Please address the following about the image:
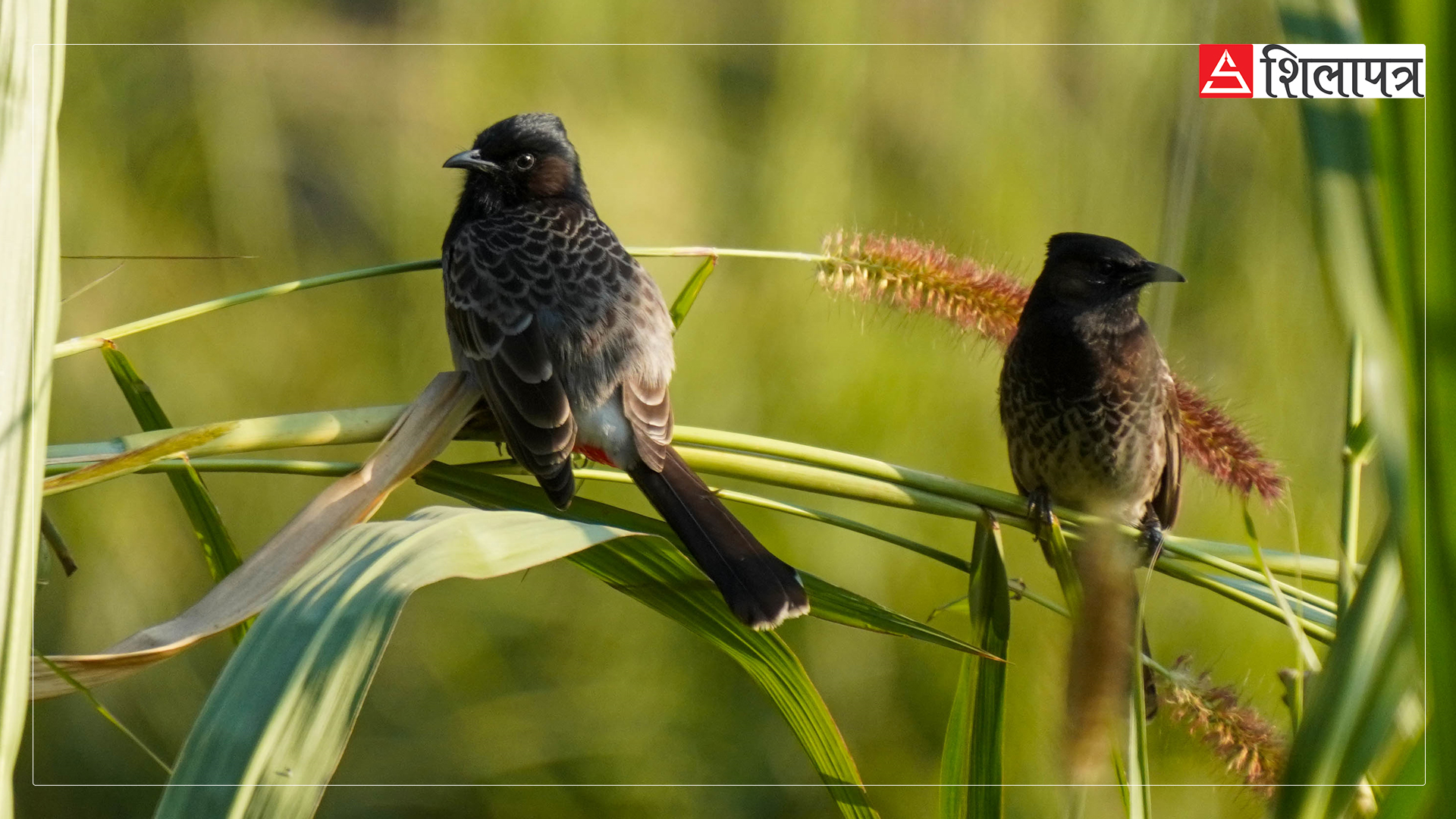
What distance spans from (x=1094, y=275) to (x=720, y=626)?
1.19 meters

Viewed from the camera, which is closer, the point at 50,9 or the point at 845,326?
the point at 50,9

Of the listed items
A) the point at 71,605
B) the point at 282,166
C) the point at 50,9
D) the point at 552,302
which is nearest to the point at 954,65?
the point at 552,302

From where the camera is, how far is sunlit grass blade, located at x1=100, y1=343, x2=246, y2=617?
1.15 metres

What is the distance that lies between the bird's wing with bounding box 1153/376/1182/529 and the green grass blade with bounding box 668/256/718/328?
38.0 inches

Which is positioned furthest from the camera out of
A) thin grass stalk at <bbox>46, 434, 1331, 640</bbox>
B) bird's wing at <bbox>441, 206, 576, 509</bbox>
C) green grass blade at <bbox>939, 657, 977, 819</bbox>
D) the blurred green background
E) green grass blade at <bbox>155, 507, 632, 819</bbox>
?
the blurred green background

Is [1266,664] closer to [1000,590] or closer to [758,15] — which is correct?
[1000,590]

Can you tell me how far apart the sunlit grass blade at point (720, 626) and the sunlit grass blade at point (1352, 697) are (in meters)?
0.45

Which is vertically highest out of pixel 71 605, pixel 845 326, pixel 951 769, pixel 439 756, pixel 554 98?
pixel 554 98

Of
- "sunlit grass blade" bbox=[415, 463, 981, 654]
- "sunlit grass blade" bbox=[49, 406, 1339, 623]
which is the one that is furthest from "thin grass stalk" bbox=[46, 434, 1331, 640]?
"sunlit grass blade" bbox=[415, 463, 981, 654]

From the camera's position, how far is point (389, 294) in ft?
9.09

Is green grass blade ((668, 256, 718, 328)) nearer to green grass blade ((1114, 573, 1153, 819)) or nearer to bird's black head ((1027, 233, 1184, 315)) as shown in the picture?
green grass blade ((1114, 573, 1153, 819))

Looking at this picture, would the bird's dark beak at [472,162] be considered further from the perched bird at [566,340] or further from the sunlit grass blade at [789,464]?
the sunlit grass blade at [789,464]

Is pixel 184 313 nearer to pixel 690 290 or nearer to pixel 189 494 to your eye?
pixel 189 494

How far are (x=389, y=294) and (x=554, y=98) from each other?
713 millimetres
